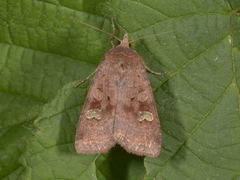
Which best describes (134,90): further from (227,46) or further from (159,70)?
(227,46)

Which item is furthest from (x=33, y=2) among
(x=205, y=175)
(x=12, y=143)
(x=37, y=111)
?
(x=205, y=175)

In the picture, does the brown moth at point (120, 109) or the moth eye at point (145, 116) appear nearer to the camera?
the brown moth at point (120, 109)

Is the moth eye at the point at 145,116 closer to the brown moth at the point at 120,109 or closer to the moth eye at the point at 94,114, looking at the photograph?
the brown moth at the point at 120,109

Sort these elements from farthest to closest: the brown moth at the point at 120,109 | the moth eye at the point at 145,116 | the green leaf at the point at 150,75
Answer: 1. the moth eye at the point at 145,116
2. the brown moth at the point at 120,109
3. the green leaf at the point at 150,75

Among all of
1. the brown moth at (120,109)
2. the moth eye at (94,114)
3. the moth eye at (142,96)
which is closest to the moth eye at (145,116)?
the brown moth at (120,109)

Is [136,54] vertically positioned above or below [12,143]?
above

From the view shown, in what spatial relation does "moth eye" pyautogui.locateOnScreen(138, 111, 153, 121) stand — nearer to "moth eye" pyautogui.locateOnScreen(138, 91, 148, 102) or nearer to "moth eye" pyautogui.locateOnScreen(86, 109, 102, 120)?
"moth eye" pyautogui.locateOnScreen(138, 91, 148, 102)

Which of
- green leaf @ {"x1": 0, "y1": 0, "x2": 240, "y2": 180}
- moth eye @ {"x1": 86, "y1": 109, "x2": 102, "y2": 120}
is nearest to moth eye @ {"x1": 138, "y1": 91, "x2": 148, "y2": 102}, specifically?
green leaf @ {"x1": 0, "y1": 0, "x2": 240, "y2": 180}
